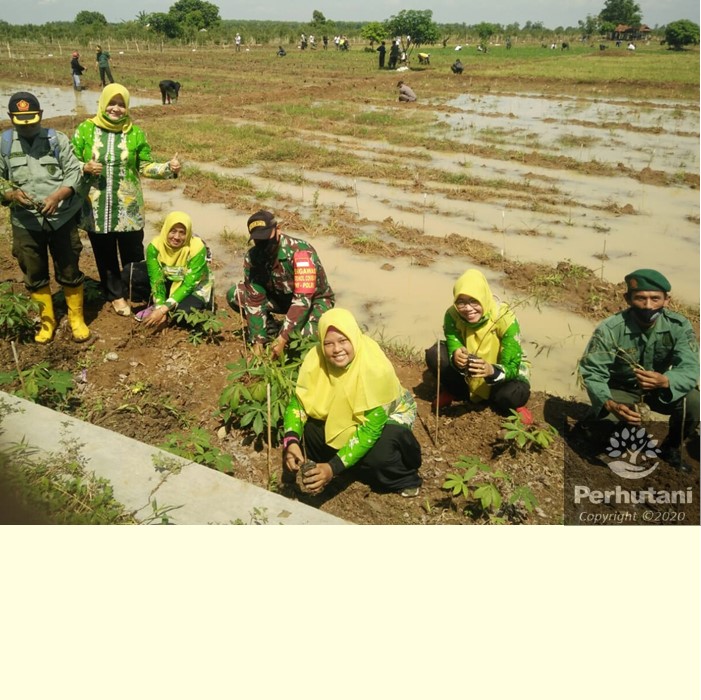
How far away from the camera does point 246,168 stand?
9398mm

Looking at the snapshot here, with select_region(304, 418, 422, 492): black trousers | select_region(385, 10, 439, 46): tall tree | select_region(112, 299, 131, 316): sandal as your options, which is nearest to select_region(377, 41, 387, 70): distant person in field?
select_region(385, 10, 439, 46): tall tree

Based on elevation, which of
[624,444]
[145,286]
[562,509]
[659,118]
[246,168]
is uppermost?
[659,118]

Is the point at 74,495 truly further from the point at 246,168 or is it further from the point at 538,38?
the point at 538,38

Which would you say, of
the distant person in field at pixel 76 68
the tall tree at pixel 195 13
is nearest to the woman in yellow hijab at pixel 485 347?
the distant person in field at pixel 76 68

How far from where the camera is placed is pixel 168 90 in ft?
53.6

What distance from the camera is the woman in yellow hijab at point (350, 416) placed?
2520 mm

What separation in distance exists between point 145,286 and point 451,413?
2462 mm

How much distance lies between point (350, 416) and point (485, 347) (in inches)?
37.3

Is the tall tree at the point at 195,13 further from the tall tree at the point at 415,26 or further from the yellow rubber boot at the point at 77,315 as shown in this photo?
the yellow rubber boot at the point at 77,315

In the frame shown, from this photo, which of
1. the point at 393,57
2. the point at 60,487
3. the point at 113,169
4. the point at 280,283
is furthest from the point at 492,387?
the point at 393,57

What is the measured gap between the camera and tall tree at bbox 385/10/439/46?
101 ft

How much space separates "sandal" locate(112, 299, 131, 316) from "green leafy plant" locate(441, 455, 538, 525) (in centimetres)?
268

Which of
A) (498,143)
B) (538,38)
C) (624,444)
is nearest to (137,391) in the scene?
(624,444)

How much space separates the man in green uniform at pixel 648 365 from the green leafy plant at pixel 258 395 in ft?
4.92
